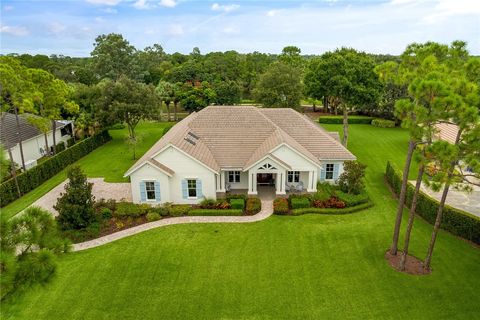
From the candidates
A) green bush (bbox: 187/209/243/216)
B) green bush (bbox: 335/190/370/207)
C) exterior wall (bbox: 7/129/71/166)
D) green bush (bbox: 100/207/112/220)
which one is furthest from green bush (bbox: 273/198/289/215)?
exterior wall (bbox: 7/129/71/166)

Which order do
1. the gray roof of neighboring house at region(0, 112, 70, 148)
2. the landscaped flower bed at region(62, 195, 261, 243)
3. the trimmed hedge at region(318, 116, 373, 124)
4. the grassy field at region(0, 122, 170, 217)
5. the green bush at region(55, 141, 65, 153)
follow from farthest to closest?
the trimmed hedge at region(318, 116, 373, 124) → the green bush at region(55, 141, 65, 153) → the gray roof of neighboring house at region(0, 112, 70, 148) → the grassy field at region(0, 122, 170, 217) → the landscaped flower bed at region(62, 195, 261, 243)

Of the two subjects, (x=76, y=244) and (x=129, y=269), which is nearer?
(x=129, y=269)

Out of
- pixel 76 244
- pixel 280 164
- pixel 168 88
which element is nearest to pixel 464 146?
pixel 280 164

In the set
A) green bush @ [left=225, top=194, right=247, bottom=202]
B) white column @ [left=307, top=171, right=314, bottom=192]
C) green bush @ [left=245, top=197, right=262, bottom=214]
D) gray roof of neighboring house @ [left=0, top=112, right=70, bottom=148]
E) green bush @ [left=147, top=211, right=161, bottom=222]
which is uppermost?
gray roof of neighboring house @ [left=0, top=112, right=70, bottom=148]

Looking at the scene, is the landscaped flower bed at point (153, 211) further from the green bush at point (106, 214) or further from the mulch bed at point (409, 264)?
the mulch bed at point (409, 264)

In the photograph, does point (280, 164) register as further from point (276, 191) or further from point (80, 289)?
point (80, 289)

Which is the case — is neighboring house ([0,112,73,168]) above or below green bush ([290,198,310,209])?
above

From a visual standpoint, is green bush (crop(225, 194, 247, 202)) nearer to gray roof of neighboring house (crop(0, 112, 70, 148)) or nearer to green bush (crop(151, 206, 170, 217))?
green bush (crop(151, 206, 170, 217))

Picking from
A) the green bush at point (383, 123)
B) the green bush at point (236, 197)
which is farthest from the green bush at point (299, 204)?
the green bush at point (383, 123)
